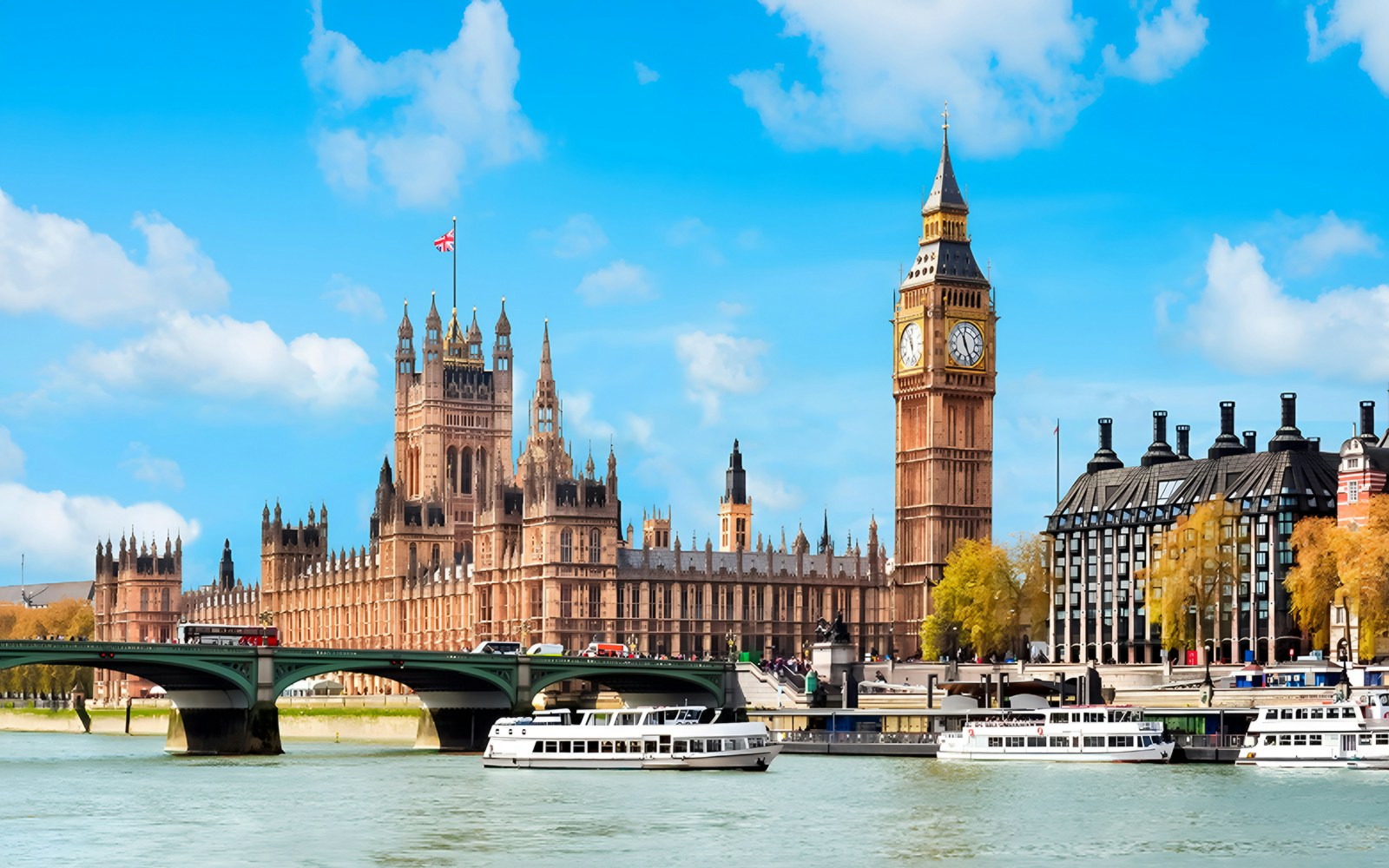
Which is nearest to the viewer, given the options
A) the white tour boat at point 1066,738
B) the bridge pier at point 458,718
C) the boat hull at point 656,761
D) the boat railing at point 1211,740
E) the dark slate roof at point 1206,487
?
the boat hull at point 656,761

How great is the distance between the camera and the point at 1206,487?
144 meters

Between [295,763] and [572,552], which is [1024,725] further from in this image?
[572,552]

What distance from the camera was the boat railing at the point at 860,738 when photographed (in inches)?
4107

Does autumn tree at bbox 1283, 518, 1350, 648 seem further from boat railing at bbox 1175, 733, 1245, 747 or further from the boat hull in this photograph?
the boat hull

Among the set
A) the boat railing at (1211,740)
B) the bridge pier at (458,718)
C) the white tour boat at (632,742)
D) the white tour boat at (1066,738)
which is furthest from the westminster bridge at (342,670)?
the boat railing at (1211,740)

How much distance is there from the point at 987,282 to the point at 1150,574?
31.4 metres

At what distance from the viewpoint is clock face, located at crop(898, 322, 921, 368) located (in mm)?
163750

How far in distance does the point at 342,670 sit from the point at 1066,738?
3033cm

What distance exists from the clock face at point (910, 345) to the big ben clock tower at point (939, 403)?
2.2 inches

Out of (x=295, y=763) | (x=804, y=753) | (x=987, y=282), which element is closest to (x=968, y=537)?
(x=987, y=282)

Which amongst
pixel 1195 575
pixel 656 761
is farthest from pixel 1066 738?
pixel 1195 575

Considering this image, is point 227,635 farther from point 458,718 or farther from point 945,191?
point 945,191

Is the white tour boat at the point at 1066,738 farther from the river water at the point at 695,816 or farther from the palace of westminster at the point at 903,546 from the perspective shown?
the palace of westminster at the point at 903,546

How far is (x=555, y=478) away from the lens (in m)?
157
